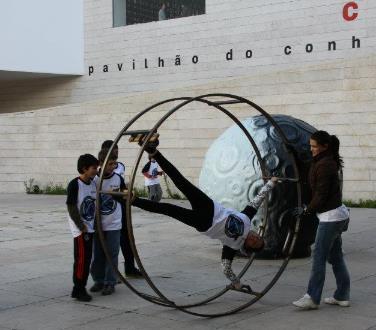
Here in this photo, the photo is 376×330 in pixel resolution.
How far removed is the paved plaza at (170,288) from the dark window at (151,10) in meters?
13.5

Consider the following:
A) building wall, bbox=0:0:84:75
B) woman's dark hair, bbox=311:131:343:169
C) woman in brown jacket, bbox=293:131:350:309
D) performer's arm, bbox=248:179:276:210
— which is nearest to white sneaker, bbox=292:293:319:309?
woman in brown jacket, bbox=293:131:350:309

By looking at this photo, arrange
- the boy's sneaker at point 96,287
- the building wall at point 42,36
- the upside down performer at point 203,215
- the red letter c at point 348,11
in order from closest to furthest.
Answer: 1. the upside down performer at point 203,215
2. the boy's sneaker at point 96,287
3. the red letter c at point 348,11
4. the building wall at point 42,36

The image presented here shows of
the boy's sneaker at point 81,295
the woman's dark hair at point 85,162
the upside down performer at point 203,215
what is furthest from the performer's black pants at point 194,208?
the boy's sneaker at point 81,295

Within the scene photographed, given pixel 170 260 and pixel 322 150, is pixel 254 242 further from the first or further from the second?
pixel 170 260

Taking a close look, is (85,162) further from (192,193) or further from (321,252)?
(321,252)

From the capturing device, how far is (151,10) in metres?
24.4

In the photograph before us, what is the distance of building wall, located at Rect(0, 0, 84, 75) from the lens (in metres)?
25.4

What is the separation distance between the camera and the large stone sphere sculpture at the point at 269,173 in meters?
8.24

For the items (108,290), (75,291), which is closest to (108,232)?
(108,290)

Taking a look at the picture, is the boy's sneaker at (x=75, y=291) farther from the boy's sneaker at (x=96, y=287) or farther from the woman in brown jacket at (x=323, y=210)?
the woman in brown jacket at (x=323, y=210)

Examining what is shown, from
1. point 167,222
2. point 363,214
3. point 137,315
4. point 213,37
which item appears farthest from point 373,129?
point 137,315

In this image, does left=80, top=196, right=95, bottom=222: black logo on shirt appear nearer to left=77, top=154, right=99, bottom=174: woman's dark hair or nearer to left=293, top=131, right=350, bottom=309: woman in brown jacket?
left=77, top=154, right=99, bottom=174: woman's dark hair

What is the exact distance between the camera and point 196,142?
18938mm

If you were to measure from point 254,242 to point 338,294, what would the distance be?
0.97 m
